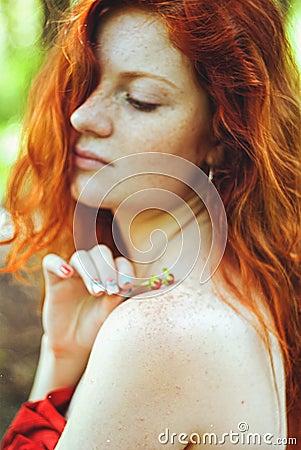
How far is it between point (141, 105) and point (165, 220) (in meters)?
0.18

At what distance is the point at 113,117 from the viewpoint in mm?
1088

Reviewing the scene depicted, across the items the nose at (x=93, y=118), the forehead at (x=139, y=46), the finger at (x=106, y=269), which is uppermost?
the forehead at (x=139, y=46)

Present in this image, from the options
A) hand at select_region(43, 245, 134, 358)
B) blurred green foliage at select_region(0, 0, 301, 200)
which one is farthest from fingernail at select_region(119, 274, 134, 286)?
blurred green foliage at select_region(0, 0, 301, 200)

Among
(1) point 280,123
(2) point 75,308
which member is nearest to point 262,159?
(1) point 280,123

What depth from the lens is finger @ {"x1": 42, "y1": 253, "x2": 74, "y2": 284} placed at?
114 centimetres

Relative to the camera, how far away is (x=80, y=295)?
1.14m

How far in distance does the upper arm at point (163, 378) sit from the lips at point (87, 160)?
210 millimetres

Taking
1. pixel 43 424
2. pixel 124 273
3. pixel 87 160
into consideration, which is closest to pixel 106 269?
pixel 124 273

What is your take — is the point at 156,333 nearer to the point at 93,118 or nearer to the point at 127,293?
the point at 127,293

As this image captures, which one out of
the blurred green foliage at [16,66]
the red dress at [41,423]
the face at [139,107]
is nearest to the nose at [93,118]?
the face at [139,107]

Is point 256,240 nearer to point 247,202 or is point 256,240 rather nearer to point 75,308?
point 247,202

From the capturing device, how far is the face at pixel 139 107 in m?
1.08

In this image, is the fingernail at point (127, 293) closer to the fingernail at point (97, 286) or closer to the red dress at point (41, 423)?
the fingernail at point (97, 286)

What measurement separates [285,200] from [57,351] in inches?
17.1
